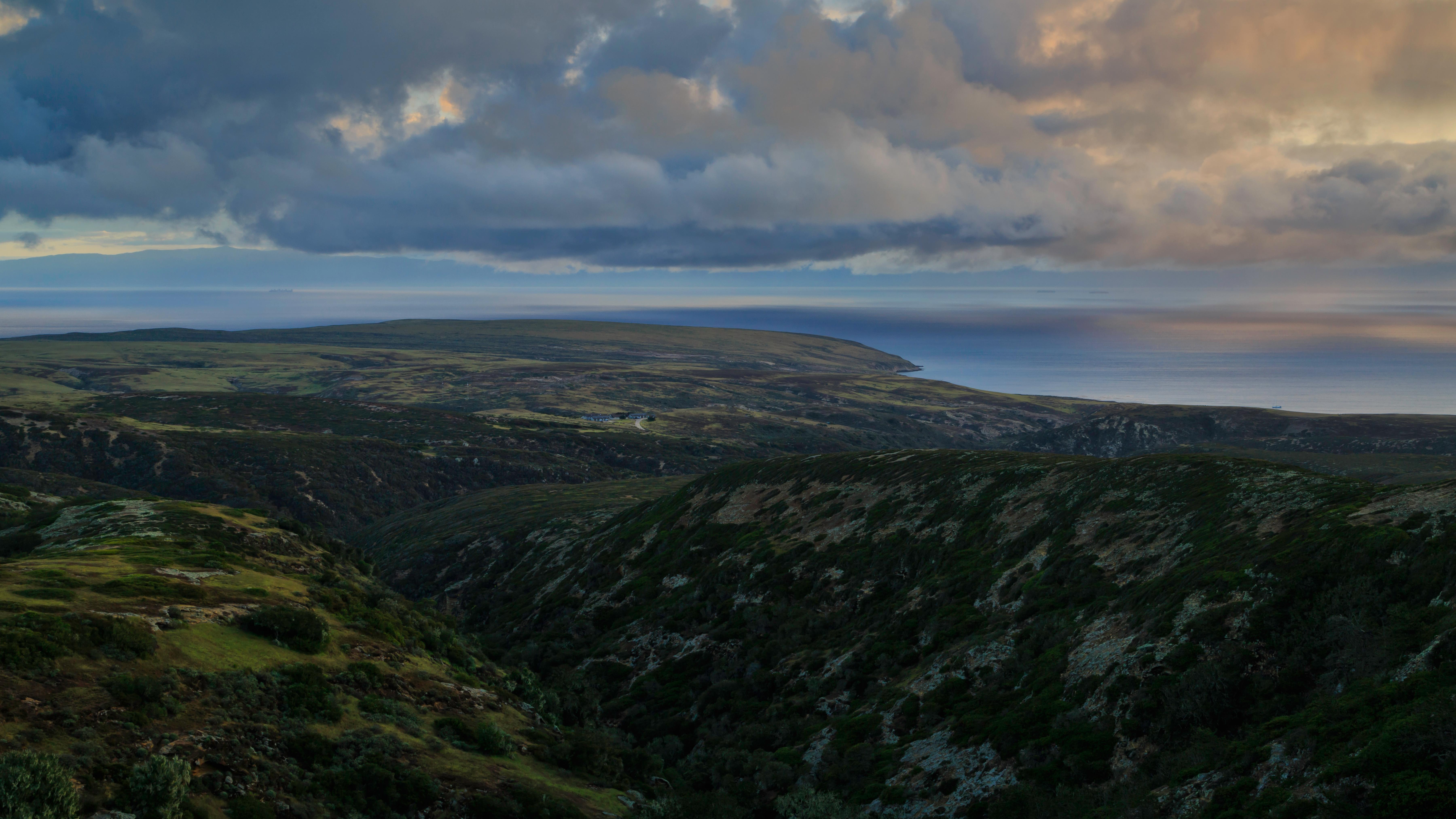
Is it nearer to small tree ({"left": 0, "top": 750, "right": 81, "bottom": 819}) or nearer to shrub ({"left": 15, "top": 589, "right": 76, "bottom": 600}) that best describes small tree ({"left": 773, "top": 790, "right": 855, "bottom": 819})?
small tree ({"left": 0, "top": 750, "right": 81, "bottom": 819})

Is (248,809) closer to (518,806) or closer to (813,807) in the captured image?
(518,806)

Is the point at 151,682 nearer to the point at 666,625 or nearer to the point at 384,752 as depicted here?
the point at 384,752

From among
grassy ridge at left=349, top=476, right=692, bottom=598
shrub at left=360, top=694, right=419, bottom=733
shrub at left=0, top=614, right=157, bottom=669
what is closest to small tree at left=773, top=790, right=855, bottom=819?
shrub at left=360, top=694, right=419, bottom=733

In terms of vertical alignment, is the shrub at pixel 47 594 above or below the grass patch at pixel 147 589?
above

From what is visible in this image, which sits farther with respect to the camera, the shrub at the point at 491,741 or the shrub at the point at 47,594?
the shrub at the point at 491,741

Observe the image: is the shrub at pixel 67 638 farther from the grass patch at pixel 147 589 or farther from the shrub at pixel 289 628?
the grass patch at pixel 147 589

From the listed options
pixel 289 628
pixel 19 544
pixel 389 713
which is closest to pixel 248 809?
pixel 389 713

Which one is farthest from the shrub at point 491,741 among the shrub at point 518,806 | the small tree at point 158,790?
the small tree at point 158,790
